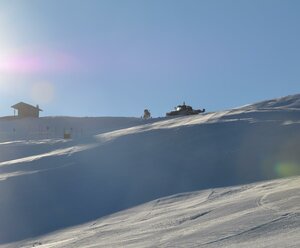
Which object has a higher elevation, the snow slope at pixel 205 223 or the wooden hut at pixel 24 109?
the wooden hut at pixel 24 109

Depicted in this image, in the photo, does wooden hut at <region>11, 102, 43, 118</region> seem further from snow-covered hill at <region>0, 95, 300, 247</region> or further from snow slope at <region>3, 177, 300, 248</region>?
snow slope at <region>3, 177, 300, 248</region>

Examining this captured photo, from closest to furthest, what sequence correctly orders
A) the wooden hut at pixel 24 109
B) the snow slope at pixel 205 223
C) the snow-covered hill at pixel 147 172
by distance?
the snow slope at pixel 205 223 < the snow-covered hill at pixel 147 172 < the wooden hut at pixel 24 109

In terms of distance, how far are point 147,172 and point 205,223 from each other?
789 cm

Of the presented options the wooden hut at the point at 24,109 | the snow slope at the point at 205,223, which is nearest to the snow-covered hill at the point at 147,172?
the snow slope at the point at 205,223

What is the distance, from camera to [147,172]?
682 inches

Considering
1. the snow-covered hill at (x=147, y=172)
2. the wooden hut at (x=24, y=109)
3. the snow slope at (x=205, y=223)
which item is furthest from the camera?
the wooden hut at (x=24, y=109)

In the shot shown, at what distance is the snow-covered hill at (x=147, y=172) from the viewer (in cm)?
1361

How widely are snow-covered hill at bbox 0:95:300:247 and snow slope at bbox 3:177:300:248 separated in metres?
0.07

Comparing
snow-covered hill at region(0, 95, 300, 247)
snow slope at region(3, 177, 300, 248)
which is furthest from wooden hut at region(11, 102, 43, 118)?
snow slope at region(3, 177, 300, 248)

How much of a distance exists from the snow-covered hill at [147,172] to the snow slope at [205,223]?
7cm

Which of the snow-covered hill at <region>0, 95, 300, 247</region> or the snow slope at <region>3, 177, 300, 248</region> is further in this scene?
the snow-covered hill at <region>0, 95, 300, 247</region>

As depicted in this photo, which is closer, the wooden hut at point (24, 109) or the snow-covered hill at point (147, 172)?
the snow-covered hill at point (147, 172)

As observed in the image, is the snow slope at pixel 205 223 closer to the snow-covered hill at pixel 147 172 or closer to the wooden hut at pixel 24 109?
the snow-covered hill at pixel 147 172

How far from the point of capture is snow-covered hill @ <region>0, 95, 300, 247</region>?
44.7 feet
